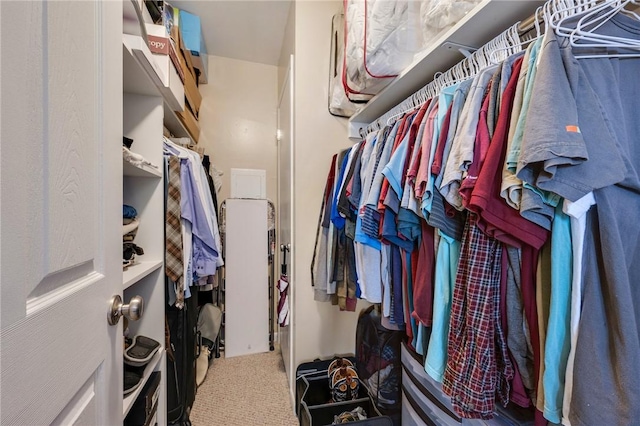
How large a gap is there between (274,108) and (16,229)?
2.38 metres

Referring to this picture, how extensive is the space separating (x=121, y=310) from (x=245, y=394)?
4.83ft

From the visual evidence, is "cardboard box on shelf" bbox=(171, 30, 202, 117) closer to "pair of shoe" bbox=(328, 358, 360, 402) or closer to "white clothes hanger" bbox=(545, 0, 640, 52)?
"white clothes hanger" bbox=(545, 0, 640, 52)

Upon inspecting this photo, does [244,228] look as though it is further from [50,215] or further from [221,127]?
[50,215]

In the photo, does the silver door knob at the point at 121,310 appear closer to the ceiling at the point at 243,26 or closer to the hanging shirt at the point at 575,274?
the hanging shirt at the point at 575,274

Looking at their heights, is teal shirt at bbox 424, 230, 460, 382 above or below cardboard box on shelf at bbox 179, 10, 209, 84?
below

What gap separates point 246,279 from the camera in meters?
2.13

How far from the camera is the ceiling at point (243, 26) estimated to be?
1755mm

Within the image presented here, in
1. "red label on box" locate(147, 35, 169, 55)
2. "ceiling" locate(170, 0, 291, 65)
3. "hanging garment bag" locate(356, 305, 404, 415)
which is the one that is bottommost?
"hanging garment bag" locate(356, 305, 404, 415)

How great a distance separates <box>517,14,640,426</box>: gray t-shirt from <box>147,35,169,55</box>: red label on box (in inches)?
54.4

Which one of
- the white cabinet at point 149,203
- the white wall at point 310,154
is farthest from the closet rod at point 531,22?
the white cabinet at point 149,203

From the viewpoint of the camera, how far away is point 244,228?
7.09 feet

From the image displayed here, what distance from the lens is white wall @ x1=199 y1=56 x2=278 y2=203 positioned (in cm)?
230

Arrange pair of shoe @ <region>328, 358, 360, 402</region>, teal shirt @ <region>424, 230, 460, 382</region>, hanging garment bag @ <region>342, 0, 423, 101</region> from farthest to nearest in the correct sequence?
pair of shoe @ <region>328, 358, 360, 402</region> < hanging garment bag @ <region>342, 0, 423, 101</region> < teal shirt @ <region>424, 230, 460, 382</region>

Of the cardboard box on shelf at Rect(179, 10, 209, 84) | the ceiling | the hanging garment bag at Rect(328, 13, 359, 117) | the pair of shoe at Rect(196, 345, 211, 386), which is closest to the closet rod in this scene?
the hanging garment bag at Rect(328, 13, 359, 117)
